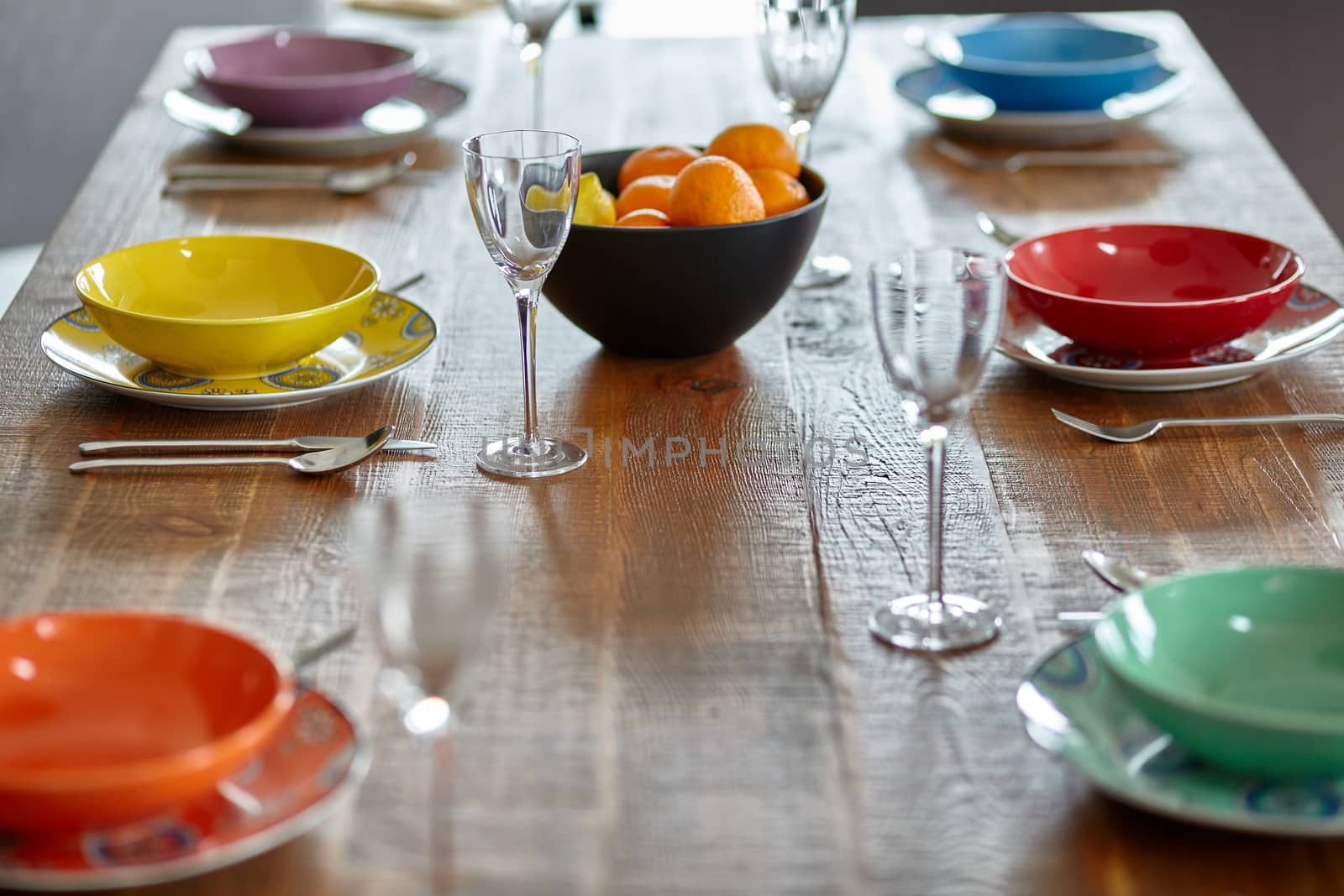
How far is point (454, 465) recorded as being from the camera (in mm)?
1088

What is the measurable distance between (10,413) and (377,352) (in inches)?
10.8

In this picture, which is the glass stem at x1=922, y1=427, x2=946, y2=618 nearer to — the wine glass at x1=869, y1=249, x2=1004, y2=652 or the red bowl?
the wine glass at x1=869, y1=249, x2=1004, y2=652

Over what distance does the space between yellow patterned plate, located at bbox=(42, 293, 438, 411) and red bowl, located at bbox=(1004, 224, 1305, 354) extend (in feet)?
1.62

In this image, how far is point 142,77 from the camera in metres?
3.40

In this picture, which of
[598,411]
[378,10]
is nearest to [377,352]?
[598,411]

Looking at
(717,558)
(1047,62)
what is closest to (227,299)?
(717,558)

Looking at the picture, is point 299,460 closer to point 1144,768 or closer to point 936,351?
point 936,351

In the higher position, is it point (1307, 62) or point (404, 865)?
point (404, 865)

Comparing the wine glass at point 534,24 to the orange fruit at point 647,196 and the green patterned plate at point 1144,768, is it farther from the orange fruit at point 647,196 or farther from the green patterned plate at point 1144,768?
the green patterned plate at point 1144,768

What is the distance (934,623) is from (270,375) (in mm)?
590

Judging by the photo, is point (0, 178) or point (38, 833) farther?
point (0, 178)

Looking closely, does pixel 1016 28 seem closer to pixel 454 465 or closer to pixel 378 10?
pixel 454 465

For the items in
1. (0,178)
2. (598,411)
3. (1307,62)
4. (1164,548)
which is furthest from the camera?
(1307,62)

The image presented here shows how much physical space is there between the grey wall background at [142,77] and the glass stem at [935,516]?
257cm
